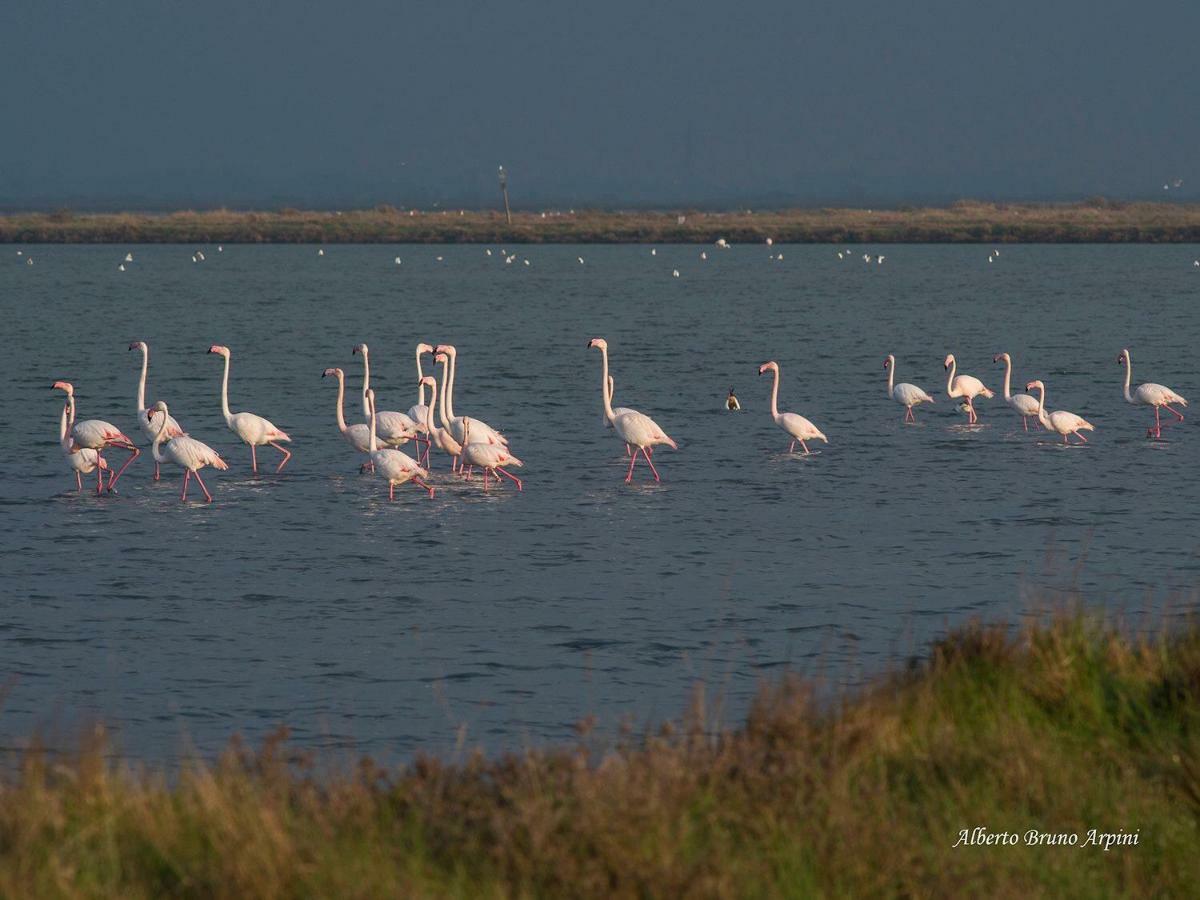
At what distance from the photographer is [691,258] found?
76000 mm

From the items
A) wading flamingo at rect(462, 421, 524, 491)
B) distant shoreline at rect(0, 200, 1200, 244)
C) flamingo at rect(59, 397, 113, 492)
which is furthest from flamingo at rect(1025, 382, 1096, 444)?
distant shoreline at rect(0, 200, 1200, 244)

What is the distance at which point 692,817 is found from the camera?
5852 millimetres

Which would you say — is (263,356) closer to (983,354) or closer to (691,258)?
(983,354)

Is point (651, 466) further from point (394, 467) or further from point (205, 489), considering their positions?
point (205, 489)

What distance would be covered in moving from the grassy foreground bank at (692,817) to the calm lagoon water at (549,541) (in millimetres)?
930

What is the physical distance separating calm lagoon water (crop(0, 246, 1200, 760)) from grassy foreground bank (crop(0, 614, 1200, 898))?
93 centimetres

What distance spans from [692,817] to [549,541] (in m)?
9.38

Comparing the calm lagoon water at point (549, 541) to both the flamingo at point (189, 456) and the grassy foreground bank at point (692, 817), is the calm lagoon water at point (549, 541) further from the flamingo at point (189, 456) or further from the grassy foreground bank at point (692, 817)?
the grassy foreground bank at point (692, 817)

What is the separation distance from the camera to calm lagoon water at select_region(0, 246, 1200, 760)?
10328mm

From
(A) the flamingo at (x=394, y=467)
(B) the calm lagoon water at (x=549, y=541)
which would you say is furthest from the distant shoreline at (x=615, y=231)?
(A) the flamingo at (x=394, y=467)

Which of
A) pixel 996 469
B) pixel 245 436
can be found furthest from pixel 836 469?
pixel 245 436

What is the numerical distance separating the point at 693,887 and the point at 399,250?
81.7 meters

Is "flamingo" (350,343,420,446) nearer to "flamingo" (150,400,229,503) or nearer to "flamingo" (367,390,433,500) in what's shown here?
"flamingo" (367,390,433,500)

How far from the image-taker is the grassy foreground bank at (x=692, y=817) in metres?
5.28
